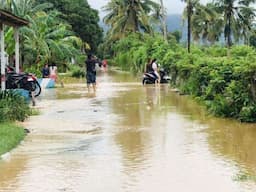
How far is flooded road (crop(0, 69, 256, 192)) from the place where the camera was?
803 centimetres

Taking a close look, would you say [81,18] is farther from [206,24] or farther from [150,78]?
[150,78]

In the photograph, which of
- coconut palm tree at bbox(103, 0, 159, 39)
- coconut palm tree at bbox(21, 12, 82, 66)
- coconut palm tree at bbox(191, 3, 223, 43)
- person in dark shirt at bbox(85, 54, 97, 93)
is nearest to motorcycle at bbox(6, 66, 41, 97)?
person in dark shirt at bbox(85, 54, 97, 93)

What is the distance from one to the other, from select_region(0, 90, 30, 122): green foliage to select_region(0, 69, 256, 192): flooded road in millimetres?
392

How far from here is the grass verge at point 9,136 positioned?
10.6 meters

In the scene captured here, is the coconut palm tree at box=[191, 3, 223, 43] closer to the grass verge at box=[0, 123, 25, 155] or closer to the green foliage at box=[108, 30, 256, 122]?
the green foliage at box=[108, 30, 256, 122]

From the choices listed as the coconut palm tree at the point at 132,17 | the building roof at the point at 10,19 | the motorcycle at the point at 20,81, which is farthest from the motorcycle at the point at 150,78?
the coconut palm tree at the point at 132,17

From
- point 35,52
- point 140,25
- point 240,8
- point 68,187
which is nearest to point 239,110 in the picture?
point 68,187

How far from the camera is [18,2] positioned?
3009 cm

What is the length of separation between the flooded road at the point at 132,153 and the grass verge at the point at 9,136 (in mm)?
196

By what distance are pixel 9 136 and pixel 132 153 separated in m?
2.61

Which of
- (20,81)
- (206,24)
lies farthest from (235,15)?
(20,81)

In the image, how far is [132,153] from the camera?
1033cm

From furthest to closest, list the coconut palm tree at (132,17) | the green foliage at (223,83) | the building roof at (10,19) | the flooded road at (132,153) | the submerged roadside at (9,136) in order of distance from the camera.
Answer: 1. the coconut palm tree at (132,17)
2. the building roof at (10,19)
3. the green foliage at (223,83)
4. the submerged roadside at (9,136)
5. the flooded road at (132,153)

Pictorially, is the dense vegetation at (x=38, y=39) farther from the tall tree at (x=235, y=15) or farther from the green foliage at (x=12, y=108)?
the tall tree at (x=235, y=15)
